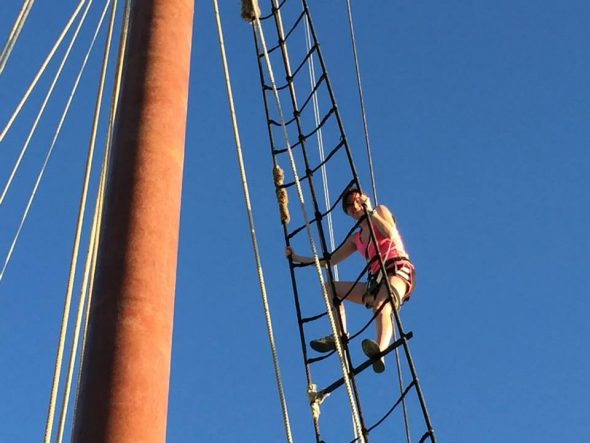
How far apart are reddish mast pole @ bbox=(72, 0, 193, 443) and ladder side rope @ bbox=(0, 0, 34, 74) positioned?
814 millimetres

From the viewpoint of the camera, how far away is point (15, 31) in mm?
5828

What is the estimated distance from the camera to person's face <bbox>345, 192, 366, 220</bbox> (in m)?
7.31

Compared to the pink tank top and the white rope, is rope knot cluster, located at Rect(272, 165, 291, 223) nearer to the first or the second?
the pink tank top

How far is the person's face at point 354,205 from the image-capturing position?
7.31 m

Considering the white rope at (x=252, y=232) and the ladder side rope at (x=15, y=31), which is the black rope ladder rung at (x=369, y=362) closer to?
the white rope at (x=252, y=232)

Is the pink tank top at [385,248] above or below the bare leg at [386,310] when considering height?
above

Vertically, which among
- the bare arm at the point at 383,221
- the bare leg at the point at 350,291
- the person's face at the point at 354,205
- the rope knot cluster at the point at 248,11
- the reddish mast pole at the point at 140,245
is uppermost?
the rope knot cluster at the point at 248,11

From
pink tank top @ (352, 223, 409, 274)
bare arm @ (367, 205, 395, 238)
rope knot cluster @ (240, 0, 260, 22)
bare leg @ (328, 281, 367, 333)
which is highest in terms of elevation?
rope knot cluster @ (240, 0, 260, 22)

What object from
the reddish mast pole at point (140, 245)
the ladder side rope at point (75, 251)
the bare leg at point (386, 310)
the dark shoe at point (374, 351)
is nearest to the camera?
the reddish mast pole at point (140, 245)

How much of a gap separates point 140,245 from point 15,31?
2297mm

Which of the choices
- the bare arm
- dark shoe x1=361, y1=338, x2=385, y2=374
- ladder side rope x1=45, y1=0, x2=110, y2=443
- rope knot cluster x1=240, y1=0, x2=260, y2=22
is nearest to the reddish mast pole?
ladder side rope x1=45, y1=0, x2=110, y2=443

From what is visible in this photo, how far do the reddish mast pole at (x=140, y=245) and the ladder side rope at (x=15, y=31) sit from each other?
2.67ft

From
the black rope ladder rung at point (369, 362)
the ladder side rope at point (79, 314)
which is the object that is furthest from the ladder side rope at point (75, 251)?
the black rope ladder rung at point (369, 362)

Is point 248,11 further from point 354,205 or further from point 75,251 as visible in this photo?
point 75,251
